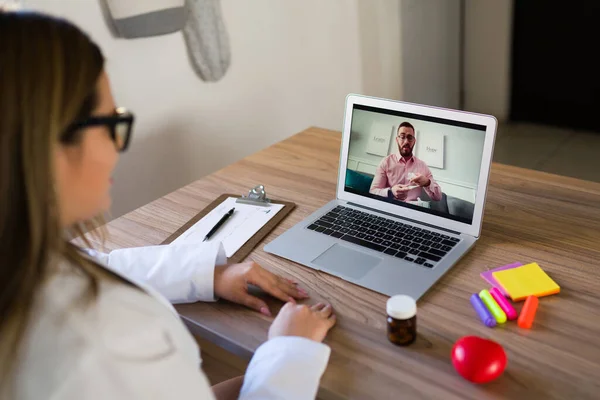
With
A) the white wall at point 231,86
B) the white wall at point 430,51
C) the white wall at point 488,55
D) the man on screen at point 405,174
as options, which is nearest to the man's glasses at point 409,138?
the man on screen at point 405,174

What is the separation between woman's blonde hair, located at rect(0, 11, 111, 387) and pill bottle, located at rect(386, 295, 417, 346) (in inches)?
18.8

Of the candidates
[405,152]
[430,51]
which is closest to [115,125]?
[405,152]

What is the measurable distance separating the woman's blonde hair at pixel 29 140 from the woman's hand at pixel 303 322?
1.29ft

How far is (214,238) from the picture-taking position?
123 cm

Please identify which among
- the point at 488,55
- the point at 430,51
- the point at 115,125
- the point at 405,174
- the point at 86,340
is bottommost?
the point at 488,55

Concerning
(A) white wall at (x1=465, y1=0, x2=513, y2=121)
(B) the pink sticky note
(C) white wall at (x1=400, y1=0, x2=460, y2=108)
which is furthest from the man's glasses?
(A) white wall at (x1=465, y1=0, x2=513, y2=121)

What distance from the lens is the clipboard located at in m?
1.17

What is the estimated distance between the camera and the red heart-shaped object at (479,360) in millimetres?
802

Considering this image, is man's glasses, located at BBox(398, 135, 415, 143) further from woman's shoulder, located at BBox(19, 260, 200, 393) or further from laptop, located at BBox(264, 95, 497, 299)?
woman's shoulder, located at BBox(19, 260, 200, 393)

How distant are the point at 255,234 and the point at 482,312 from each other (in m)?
0.49

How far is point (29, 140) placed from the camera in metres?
0.58

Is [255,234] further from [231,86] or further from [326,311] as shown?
[231,86]

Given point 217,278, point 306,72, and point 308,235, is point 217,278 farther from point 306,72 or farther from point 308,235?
point 306,72

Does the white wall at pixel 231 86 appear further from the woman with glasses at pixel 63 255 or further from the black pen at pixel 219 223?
the woman with glasses at pixel 63 255
